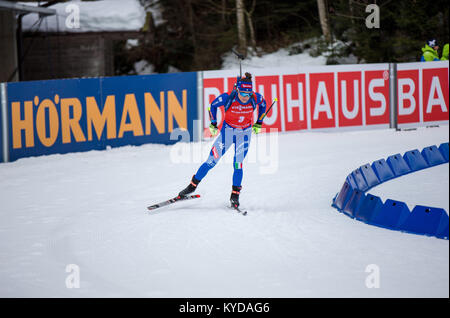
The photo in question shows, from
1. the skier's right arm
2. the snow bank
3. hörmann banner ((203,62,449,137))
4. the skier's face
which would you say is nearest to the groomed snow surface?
the skier's right arm

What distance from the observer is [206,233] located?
23.7 feet

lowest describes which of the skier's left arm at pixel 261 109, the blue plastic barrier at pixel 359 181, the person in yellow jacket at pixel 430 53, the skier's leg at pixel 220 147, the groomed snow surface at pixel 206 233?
the groomed snow surface at pixel 206 233

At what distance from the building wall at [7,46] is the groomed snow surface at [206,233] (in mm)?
9267

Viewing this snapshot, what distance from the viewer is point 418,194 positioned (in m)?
8.62

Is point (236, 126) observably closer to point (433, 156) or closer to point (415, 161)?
point (415, 161)

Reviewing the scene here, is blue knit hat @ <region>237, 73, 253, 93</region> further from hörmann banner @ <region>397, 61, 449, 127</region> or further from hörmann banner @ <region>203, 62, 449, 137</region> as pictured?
hörmann banner @ <region>397, 61, 449, 127</region>

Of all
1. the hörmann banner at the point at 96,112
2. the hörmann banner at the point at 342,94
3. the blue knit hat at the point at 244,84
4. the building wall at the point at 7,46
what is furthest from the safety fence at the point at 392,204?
the building wall at the point at 7,46

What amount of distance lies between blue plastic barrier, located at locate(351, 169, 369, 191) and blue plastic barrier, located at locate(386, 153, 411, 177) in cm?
82

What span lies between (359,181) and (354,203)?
3.31ft

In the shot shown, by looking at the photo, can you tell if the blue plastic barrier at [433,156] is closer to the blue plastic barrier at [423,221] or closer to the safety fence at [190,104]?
the blue plastic barrier at [423,221]

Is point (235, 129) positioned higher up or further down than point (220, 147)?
higher up

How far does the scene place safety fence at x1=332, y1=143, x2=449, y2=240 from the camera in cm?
684

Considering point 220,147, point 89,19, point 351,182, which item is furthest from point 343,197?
point 89,19

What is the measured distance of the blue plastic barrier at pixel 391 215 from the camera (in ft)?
23.3
